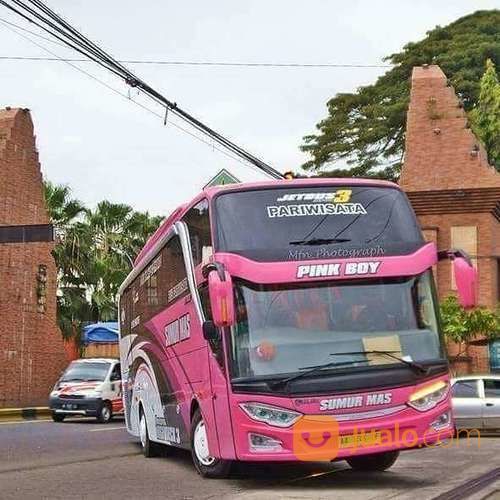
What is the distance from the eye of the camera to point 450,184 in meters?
32.4

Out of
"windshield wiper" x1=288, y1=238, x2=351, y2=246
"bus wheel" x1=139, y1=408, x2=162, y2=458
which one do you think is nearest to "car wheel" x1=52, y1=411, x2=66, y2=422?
"bus wheel" x1=139, y1=408, x2=162, y2=458

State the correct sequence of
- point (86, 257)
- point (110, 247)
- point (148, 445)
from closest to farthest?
point (148, 445)
point (86, 257)
point (110, 247)

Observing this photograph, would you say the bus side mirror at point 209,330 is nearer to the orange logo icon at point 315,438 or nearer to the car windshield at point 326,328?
the car windshield at point 326,328

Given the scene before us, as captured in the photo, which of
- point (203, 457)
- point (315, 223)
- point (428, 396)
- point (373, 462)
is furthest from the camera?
point (373, 462)

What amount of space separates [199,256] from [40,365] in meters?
23.1

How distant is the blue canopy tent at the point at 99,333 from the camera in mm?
38281

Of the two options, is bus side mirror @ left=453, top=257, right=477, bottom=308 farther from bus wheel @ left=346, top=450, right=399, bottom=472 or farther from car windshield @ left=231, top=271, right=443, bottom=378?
bus wheel @ left=346, top=450, right=399, bottom=472

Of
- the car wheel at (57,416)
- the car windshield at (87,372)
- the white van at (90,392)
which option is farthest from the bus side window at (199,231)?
the car wheel at (57,416)

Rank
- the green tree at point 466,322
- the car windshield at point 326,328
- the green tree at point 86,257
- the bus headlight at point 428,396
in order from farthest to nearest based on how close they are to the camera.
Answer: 1. the green tree at point 86,257
2. the green tree at point 466,322
3. the bus headlight at point 428,396
4. the car windshield at point 326,328

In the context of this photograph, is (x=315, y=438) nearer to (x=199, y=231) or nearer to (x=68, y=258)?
(x=199, y=231)

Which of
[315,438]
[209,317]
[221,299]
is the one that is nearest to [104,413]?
[209,317]

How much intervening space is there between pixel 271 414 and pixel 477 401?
10.7 meters

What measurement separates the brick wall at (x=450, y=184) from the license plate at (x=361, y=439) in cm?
2193

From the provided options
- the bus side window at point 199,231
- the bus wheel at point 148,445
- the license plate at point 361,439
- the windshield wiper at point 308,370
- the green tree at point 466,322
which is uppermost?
the green tree at point 466,322
